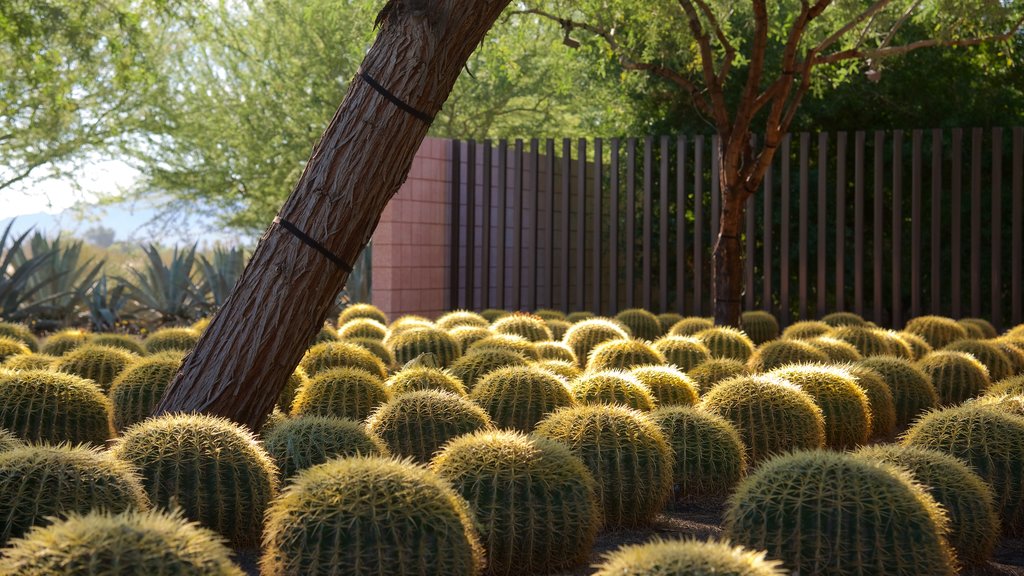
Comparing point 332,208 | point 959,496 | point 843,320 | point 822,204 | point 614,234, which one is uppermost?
point 822,204

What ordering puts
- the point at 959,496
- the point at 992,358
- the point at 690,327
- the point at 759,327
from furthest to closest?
1. the point at 759,327
2. the point at 690,327
3. the point at 992,358
4. the point at 959,496

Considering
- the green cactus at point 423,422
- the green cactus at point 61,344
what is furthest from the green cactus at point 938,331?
the green cactus at point 61,344

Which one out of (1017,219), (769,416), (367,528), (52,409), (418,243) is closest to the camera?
(367,528)

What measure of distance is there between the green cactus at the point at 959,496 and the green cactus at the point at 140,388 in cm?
346

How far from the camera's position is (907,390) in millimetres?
6492

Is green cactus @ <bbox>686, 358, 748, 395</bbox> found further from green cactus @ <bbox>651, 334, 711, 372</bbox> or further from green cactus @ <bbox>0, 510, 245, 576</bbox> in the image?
green cactus @ <bbox>0, 510, 245, 576</bbox>

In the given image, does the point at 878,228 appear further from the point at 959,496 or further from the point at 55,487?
the point at 55,487

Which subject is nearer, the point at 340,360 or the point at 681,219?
the point at 340,360

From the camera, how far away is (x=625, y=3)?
10.2 meters

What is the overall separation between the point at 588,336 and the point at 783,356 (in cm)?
157

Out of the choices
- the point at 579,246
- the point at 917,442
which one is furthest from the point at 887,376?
the point at 579,246

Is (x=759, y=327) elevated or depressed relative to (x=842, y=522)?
elevated

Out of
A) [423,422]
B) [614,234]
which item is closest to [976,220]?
[614,234]

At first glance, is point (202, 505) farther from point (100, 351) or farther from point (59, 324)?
point (59, 324)
